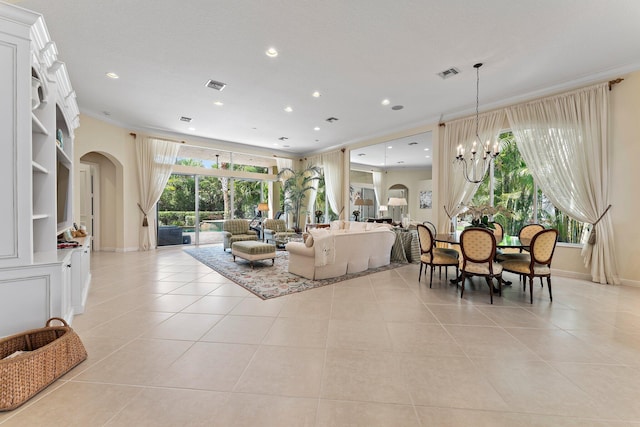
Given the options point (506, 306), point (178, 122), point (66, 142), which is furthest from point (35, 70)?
point (506, 306)

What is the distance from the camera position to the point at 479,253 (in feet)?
11.7

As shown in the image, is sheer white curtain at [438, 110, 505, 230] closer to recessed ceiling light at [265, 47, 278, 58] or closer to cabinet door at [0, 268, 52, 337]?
recessed ceiling light at [265, 47, 278, 58]

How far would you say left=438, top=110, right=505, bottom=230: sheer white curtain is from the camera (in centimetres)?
546

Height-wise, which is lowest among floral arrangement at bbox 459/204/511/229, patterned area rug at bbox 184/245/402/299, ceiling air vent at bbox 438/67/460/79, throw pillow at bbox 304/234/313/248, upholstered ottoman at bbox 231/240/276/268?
patterned area rug at bbox 184/245/402/299

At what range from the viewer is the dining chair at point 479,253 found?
3.46 metres

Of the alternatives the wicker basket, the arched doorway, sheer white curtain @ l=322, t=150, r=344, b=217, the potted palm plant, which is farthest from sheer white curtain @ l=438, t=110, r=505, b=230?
the wicker basket

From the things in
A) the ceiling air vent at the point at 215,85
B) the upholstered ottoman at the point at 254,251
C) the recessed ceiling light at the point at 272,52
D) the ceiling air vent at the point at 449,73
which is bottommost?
the upholstered ottoman at the point at 254,251

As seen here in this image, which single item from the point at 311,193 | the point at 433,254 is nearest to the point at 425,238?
the point at 433,254

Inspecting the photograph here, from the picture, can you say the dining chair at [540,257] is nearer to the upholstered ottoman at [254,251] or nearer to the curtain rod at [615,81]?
the curtain rod at [615,81]

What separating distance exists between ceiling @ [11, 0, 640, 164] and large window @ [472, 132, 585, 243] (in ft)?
3.81

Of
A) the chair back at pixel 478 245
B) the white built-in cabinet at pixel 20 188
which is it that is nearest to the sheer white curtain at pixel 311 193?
the chair back at pixel 478 245

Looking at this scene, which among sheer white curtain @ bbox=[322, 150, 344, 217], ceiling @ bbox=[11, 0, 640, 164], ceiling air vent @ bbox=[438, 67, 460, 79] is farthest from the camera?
sheer white curtain @ bbox=[322, 150, 344, 217]

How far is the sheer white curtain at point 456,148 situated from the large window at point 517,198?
0.35 metres

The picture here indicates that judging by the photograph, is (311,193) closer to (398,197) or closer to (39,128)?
(398,197)
